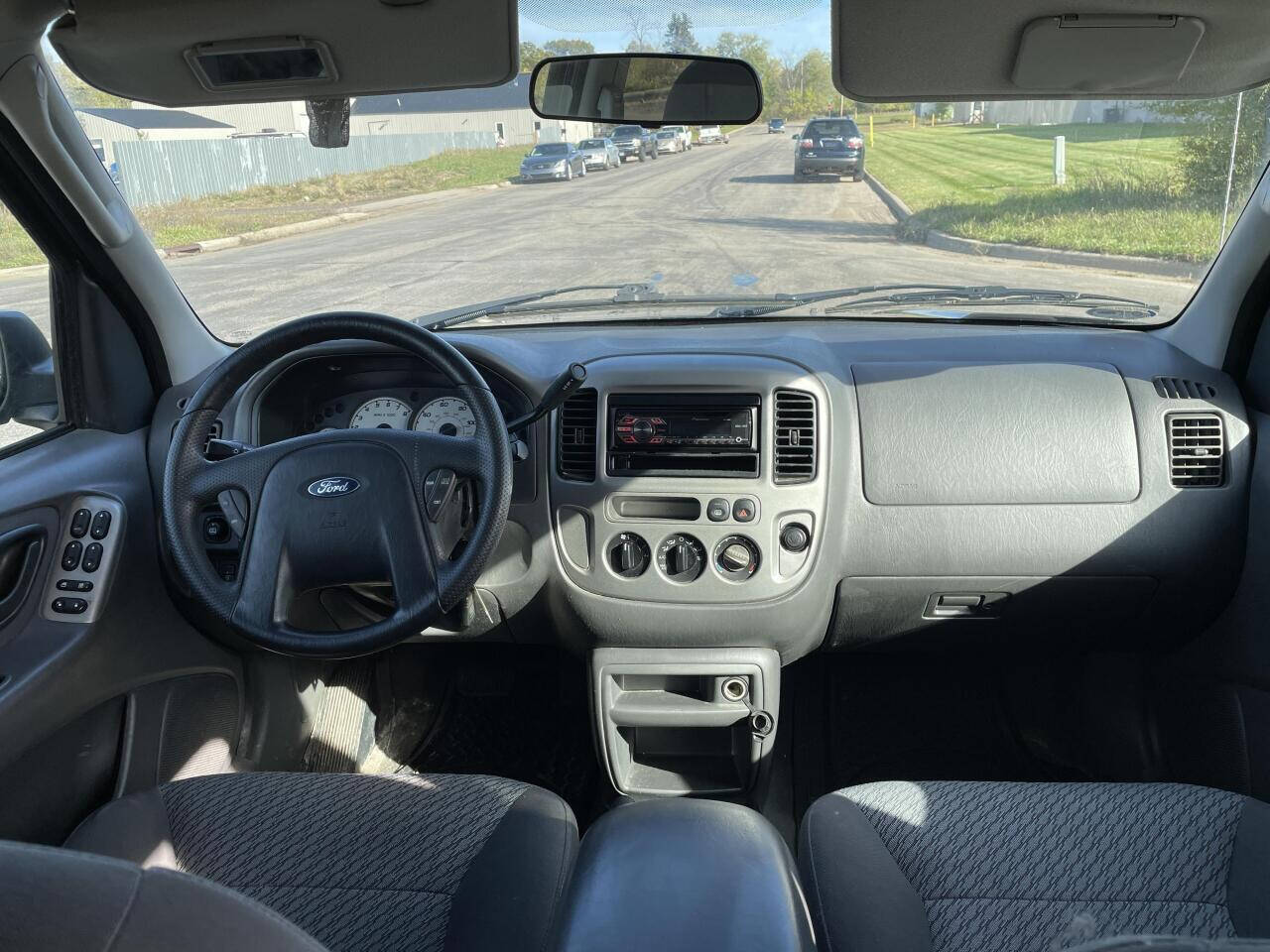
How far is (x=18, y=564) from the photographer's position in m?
2.52

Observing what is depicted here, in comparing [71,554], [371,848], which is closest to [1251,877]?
[371,848]

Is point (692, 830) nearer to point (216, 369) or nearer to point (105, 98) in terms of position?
point (216, 369)

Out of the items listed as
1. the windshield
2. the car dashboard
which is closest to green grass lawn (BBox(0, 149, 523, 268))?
the windshield

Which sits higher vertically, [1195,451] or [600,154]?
[600,154]

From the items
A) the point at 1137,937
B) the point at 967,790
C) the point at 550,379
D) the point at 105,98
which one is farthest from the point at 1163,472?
the point at 105,98

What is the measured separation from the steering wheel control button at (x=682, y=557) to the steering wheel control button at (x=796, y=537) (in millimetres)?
224

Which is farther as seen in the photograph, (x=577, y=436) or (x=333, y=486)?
(x=577, y=436)

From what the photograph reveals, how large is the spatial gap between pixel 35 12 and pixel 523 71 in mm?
1046

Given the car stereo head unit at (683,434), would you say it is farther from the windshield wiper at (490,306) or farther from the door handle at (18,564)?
the door handle at (18,564)

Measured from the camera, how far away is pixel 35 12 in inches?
89.5

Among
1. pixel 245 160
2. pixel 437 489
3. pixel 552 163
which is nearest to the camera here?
pixel 437 489

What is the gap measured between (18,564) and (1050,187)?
2.89 m

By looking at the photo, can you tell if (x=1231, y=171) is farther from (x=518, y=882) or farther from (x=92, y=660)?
(x=92, y=660)

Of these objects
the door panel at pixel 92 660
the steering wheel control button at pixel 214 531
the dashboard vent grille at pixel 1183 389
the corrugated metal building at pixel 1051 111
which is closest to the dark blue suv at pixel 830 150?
the corrugated metal building at pixel 1051 111
